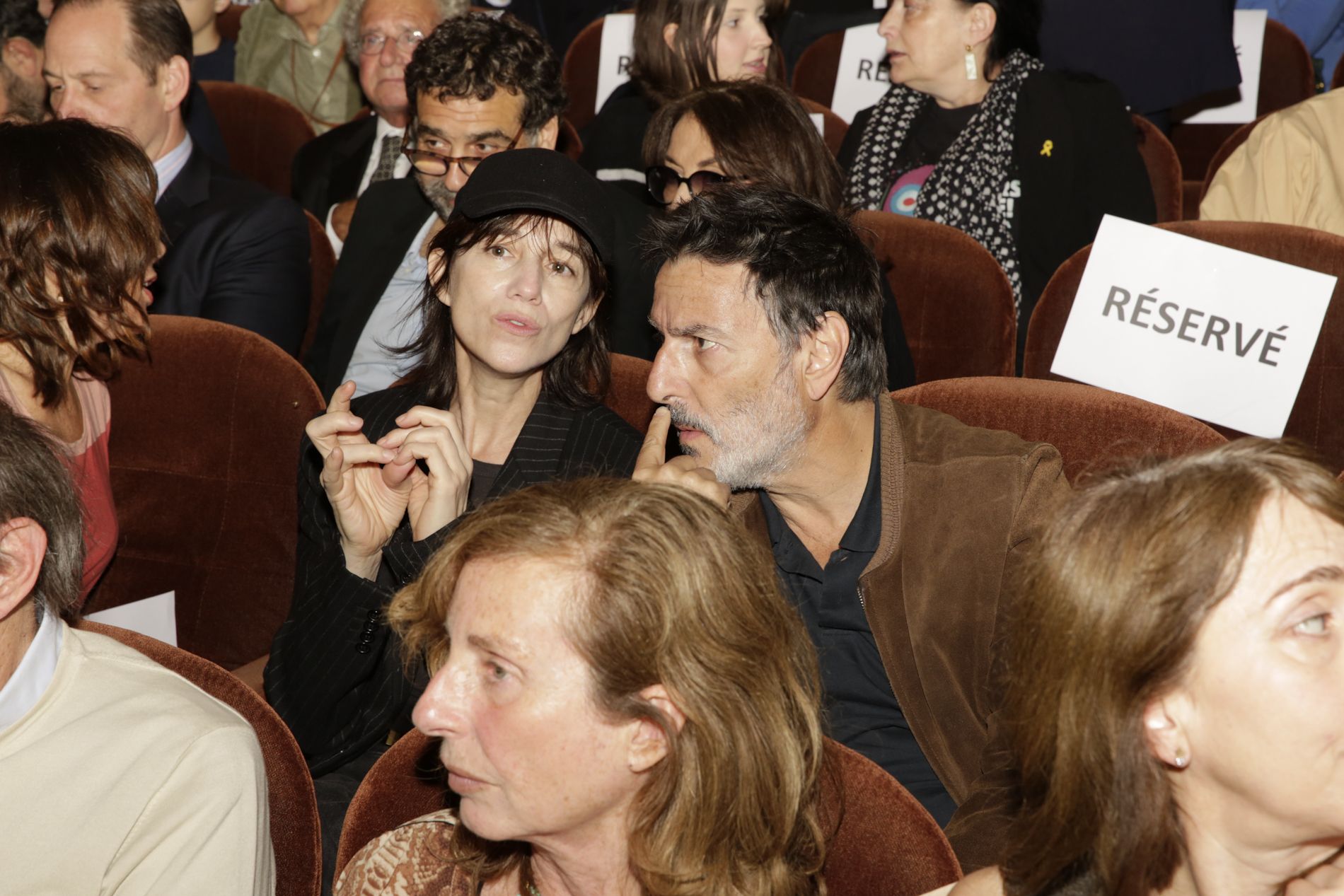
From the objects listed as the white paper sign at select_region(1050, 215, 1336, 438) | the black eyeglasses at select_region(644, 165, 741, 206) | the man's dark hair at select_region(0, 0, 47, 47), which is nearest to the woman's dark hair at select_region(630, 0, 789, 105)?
the black eyeglasses at select_region(644, 165, 741, 206)

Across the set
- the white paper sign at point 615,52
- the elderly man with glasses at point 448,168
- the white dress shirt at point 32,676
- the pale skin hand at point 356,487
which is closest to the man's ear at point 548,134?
the elderly man with glasses at point 448,168

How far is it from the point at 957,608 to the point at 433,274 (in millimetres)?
1213

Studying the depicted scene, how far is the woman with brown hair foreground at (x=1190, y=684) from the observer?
110 cm

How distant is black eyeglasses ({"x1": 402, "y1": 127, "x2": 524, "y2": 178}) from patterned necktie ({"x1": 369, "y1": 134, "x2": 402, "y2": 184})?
106cm

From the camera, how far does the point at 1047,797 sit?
47.3 inches

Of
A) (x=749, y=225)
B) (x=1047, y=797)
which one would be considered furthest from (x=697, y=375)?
(x=1047, y=797)

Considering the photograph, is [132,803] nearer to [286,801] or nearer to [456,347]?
[286,801]

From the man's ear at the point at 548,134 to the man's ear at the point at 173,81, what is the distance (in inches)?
45.3

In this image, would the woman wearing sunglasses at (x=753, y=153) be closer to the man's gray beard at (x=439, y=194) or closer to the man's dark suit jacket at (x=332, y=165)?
the man's gray beard at (x=439, y=194)

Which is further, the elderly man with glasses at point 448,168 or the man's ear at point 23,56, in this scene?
the man's ear at point 23,56

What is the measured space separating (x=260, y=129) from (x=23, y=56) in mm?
896

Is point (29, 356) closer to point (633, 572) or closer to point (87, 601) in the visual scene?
point (87, 601)

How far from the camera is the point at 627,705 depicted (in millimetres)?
1230

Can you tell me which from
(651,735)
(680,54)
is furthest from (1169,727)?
(680,54)
